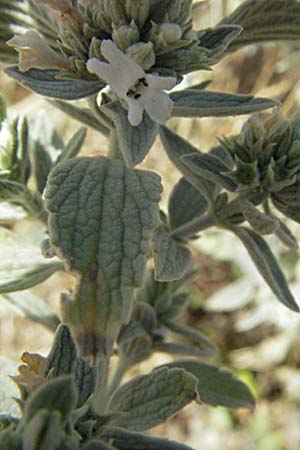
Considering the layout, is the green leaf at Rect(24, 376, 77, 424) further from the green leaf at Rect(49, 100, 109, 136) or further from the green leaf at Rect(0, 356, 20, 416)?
the green leaf at Rect(49, 100, 109, 136)

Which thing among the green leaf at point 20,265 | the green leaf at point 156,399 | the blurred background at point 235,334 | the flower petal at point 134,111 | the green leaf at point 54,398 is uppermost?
the flower petal at point 134,111

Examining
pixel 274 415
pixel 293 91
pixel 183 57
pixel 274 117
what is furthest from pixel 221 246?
pixel 183 57

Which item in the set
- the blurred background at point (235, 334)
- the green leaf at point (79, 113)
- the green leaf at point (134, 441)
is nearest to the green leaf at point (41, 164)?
the green leaf at point (79, 113)

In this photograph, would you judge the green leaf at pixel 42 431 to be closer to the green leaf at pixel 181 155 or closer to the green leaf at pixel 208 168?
the green leaf at pixel 208 168

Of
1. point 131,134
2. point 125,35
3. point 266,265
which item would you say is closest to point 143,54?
point 125,35

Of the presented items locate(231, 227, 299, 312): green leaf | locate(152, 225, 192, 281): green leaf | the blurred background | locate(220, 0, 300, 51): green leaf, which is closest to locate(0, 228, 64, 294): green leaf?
locate(152, 225, 192, 281): green leaf

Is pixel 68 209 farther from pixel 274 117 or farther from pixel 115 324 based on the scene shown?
pixel 274 117
